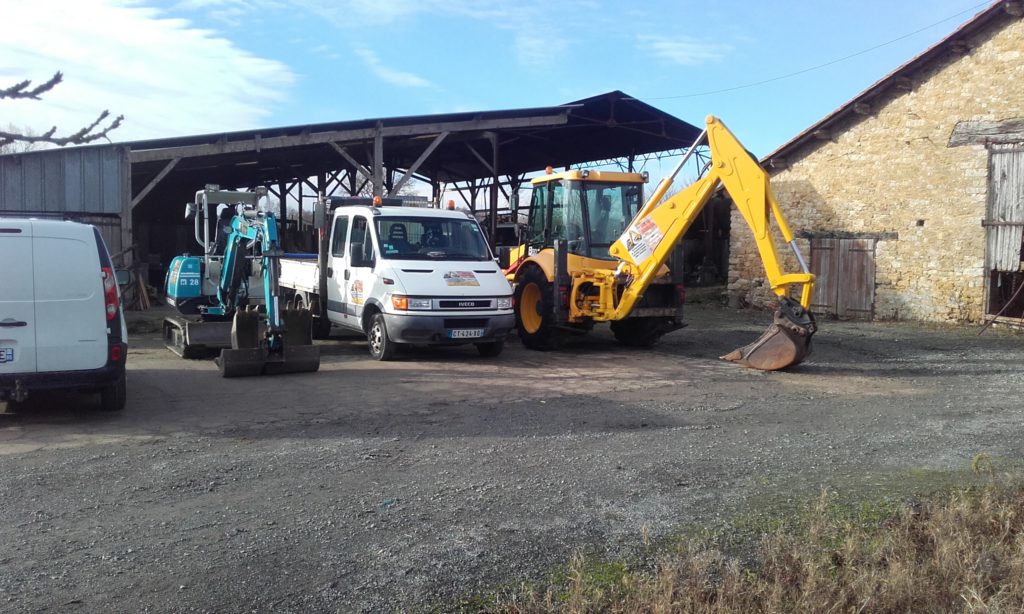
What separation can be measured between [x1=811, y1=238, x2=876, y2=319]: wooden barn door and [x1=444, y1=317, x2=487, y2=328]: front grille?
1118cm

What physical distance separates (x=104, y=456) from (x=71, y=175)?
12.9 m

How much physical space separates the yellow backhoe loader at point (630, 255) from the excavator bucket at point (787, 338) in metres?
0.01

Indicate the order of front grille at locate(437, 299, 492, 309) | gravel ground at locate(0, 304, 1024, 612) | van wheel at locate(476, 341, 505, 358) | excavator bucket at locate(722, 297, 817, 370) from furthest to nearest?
van wheel at locate(476, 341, 505, 358) → front grille at locate(437, 299, 492, 309) → excavator bucket at locate(722, 297, 817, 370) → gravel ground at locate(0, 304, 1024, 612)

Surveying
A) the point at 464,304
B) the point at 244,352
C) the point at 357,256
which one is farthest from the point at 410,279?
the point at 244,352

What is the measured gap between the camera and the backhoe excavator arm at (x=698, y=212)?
10.7 metres

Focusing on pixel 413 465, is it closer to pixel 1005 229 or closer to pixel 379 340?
pixel 379 340

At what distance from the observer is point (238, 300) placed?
11969 millimetres

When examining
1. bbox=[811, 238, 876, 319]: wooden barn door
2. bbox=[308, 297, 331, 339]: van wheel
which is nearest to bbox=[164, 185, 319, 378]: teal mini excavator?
bbox=[308, 297, 331, 339]: van wheel

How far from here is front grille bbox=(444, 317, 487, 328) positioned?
432 inches

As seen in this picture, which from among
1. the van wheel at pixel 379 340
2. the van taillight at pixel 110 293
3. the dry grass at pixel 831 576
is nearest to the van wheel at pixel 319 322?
the van wheel at pixel 379 340

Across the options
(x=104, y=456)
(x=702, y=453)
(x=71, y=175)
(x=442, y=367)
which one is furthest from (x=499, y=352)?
(x=71, y=175)

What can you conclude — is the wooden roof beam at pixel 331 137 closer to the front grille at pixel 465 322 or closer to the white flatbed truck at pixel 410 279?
the white flatbed truck at pixel 410 279

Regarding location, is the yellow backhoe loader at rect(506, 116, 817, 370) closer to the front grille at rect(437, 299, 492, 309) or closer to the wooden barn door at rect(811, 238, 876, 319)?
the front grille at rect(437, 299, 492, 309)

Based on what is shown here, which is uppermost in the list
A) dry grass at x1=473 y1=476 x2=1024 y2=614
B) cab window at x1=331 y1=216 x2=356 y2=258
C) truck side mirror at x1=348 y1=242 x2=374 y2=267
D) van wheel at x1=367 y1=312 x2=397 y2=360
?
cab window at x1=331 y1=216 x2=356 y2=258
